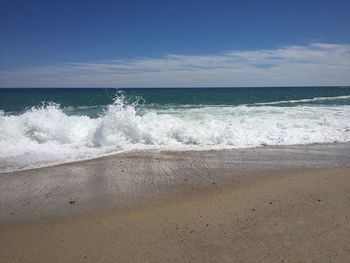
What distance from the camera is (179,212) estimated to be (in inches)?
198

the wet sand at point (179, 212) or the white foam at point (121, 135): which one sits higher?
the white foam at point (121, 135)

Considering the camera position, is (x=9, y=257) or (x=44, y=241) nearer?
(x=9, y=257)

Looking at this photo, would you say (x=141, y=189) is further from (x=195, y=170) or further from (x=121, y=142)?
(x=121, y=142)

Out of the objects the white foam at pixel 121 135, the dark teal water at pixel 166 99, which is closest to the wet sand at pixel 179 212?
the white foam at pixel 121 135

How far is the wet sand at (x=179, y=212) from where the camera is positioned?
3.92 metres

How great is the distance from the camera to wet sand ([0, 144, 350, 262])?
12.9 feet

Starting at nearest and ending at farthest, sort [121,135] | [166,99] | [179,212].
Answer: [179,212] < [121,135] < [166,99]

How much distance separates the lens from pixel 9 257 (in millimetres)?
3938

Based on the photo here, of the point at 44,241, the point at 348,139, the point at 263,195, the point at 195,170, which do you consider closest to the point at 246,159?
the point at 195,170

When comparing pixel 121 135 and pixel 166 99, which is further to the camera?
pixel 166 99

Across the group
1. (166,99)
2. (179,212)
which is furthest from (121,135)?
(166,99)

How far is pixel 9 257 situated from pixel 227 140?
303 inches

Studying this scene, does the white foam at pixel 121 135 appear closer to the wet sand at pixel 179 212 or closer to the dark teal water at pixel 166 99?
the dark teal water at pixel 166 99

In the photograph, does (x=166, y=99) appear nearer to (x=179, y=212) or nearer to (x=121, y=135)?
(x=121, y=135)
